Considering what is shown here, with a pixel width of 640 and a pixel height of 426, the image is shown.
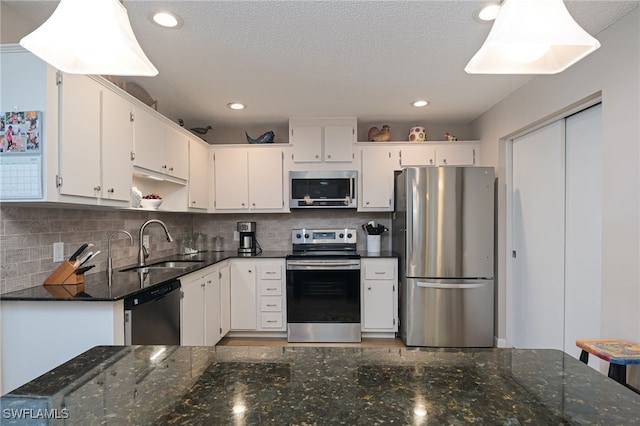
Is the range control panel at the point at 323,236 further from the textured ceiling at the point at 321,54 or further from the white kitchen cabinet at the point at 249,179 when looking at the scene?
the textured ceiling at the point at 321,54

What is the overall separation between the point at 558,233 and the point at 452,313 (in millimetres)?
1142

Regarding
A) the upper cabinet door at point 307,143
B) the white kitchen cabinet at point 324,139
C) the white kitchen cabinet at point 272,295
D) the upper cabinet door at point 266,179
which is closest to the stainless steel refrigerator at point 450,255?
the white kitchen cabinet at point 324,139


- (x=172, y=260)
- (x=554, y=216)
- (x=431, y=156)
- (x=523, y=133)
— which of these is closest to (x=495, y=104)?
(x=523, y=133)

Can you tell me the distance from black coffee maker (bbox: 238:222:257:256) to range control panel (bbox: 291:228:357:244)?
0.47m

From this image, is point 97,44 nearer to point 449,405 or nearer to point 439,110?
point 449,405

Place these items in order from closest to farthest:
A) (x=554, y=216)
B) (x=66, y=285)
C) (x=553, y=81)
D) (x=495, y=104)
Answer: (x=66, y=285), (x=553, y=81), (x=554, y=216), (x=495, y=104)

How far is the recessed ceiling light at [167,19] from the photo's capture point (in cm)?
179

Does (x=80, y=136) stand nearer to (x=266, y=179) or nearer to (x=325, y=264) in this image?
(x=266, y=179)

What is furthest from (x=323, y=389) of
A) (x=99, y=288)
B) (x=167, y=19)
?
(x=167, y=19)

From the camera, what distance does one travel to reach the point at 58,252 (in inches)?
81.3

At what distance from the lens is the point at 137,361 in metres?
0.91

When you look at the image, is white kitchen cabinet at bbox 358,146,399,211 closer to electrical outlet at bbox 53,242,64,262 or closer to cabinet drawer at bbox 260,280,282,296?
cabinet drawer at bbox 260,280,282,296

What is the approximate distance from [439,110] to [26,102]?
10.7ft

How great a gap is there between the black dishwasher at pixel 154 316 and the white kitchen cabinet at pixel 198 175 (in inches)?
49.5
